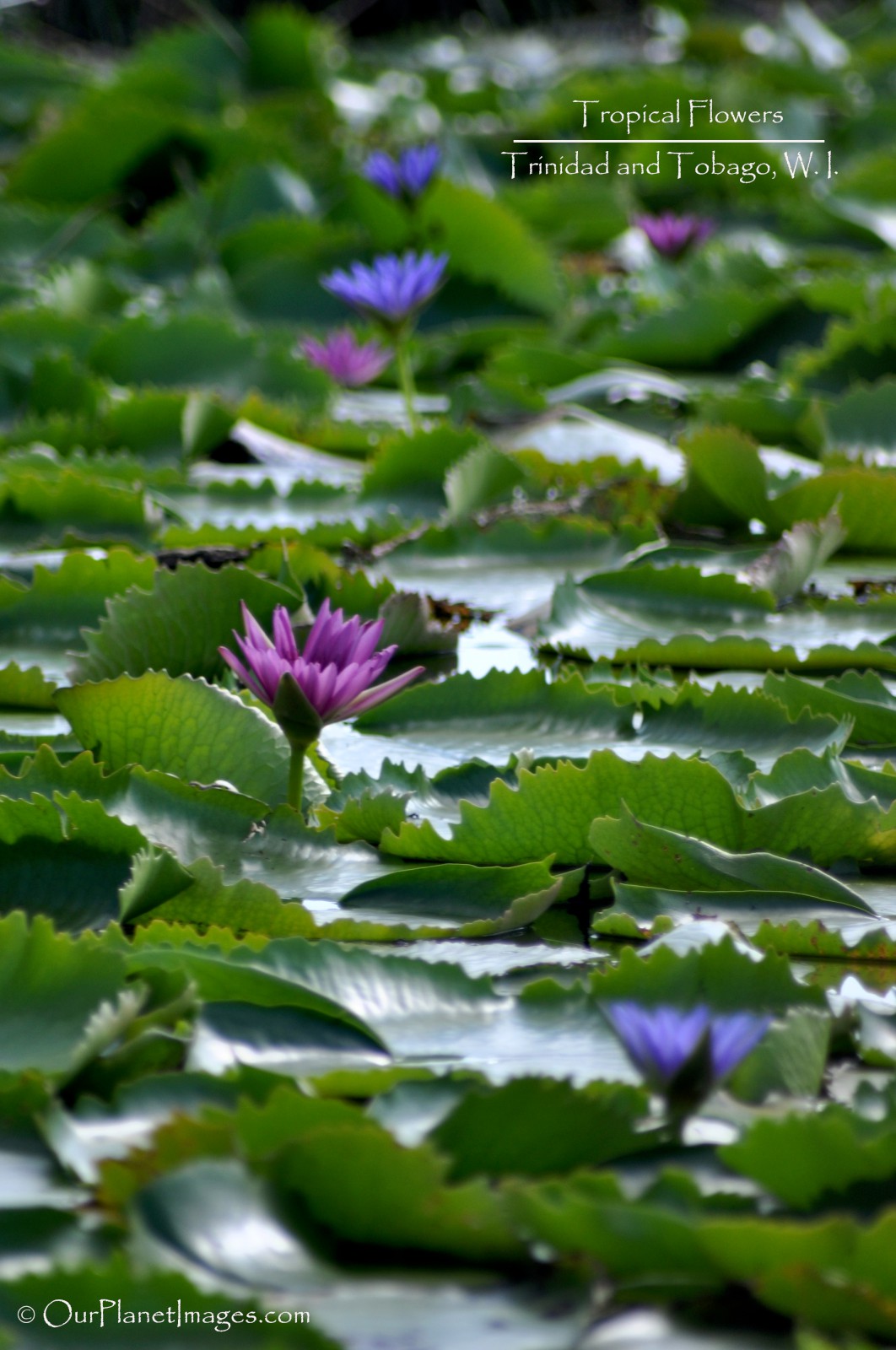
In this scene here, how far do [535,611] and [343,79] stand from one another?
329cm

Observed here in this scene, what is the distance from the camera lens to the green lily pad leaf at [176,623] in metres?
1.09

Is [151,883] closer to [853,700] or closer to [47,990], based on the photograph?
[47,990]

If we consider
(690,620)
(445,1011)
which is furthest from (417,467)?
(445,1011)

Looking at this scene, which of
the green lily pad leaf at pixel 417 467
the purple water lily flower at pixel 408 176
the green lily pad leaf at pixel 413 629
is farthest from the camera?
the purple water lily flower at pixel 408 176

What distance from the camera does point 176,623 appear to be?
→ 3.65ft

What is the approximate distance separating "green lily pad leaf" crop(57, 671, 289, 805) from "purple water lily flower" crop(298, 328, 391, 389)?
51.0 inches

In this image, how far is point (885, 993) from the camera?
0.76 m

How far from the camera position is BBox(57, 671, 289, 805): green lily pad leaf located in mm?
962

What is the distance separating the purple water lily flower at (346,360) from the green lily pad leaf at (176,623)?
113cm

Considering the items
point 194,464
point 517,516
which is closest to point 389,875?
point 517,516

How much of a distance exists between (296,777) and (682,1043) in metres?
0.38

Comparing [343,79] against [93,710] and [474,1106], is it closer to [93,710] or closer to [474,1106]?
[93,710]

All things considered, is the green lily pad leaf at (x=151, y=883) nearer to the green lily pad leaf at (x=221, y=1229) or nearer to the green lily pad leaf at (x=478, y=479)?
the green lily pad leaf at (x=221, y=1229)

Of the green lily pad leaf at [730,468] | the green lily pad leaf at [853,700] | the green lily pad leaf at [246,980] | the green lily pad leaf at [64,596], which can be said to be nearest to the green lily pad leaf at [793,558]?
the green lily pad leaf at [730,468]
